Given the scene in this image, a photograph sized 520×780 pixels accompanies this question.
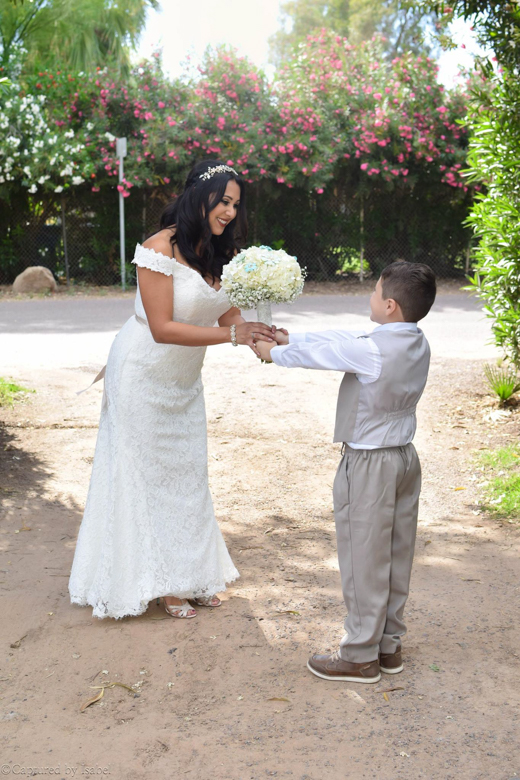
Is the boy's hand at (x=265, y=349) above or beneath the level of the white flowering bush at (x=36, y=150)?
beneath

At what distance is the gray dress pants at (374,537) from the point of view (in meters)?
3.01

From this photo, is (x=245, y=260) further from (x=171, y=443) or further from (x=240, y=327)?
(x=171, y=443)

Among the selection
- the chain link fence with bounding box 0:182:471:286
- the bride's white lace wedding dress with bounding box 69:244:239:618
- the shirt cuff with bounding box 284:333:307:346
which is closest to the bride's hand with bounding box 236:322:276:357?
the shirt cuff with bounding box 284:333:307:346

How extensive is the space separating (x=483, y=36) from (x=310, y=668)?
5.97 metres

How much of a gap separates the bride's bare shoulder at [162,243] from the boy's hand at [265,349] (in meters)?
0.61

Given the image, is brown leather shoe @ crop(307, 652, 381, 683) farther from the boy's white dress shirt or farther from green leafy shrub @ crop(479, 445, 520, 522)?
green leafy shrub @ crop(479, 445, 520, 522)

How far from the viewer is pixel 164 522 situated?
3.75 metres

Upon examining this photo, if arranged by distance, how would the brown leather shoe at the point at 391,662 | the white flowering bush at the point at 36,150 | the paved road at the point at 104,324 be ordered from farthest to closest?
the white flowering bush at the point at 36,150 < the paved road at the point at 104,324 < the brown leather shoe at the point at 391,662

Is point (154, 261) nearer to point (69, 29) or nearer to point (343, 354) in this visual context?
point (343, 354)

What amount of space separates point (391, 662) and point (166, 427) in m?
1.47

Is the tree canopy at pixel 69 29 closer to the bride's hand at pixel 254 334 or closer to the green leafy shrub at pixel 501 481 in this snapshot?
the green leafy shrub at pixel 501 481

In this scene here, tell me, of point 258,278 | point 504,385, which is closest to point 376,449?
point 258,278

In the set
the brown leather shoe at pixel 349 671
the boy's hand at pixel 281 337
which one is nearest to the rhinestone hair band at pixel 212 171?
the boy's hand at pixel 281 337

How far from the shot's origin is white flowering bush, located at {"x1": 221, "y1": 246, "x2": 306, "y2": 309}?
10.9ft
